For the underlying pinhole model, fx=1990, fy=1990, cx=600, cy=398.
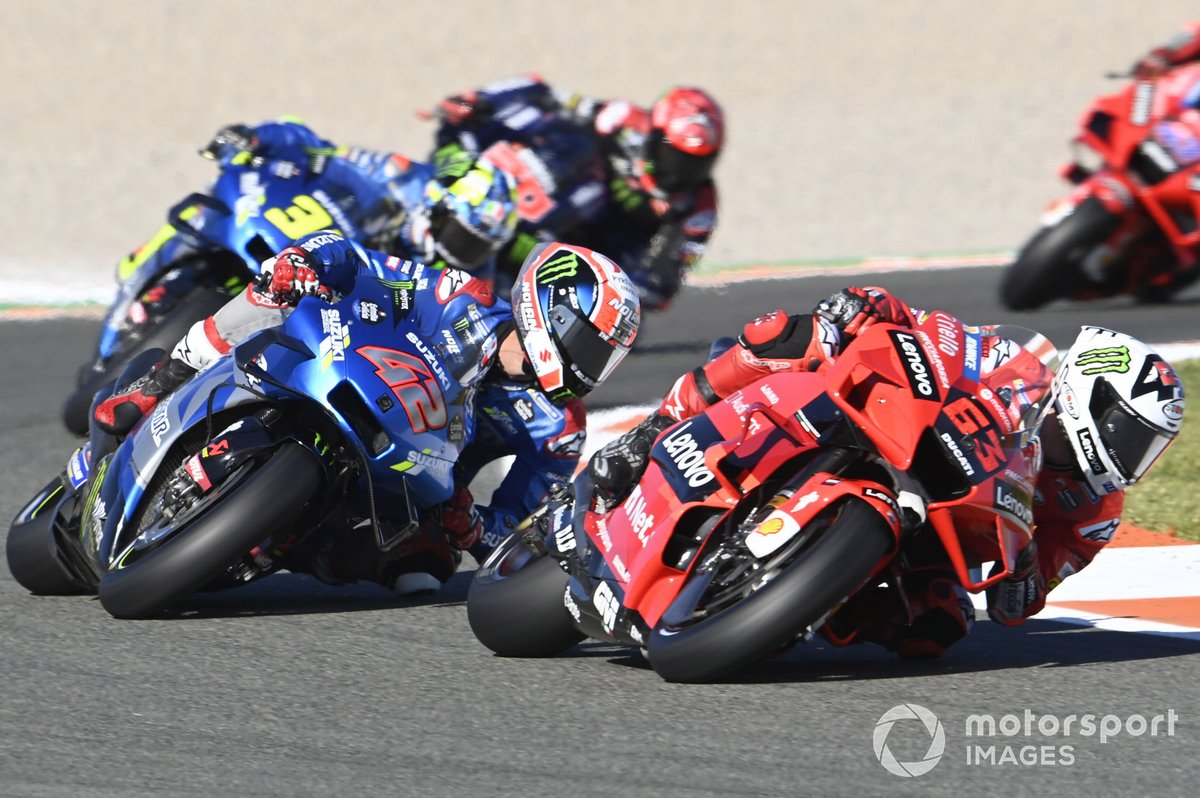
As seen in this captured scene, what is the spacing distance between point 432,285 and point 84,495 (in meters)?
1.29

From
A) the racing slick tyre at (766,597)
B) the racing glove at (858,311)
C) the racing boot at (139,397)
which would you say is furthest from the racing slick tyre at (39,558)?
the racing glove at (858,311)

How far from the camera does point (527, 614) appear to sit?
18.1ft

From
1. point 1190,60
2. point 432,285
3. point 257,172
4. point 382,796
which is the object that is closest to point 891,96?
point 1190,60

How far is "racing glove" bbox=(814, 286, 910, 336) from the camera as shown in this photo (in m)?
5.39

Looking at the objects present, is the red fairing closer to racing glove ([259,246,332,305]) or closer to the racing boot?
racing glove ([259,246,332,305])

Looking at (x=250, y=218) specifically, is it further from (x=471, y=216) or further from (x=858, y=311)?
(x=858, y=311)

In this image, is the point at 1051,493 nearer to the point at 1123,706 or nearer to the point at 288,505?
the point at 1123,706

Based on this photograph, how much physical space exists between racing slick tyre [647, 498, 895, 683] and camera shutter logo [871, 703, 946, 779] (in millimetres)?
→ 317

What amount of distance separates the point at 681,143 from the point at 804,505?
7539 mm

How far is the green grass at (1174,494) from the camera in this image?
7.84 m

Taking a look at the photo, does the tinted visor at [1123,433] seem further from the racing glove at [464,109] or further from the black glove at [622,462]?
the racing glove at [464,109]

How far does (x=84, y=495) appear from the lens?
6273mm

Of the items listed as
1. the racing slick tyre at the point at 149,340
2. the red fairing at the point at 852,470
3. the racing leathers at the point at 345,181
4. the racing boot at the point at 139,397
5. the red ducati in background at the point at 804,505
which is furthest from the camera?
the racing leathers at the point at 345,181

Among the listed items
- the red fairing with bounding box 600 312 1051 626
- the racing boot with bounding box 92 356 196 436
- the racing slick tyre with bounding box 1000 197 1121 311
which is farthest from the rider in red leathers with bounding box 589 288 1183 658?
the racing slick tyre with bounding box 1000 197 1121 311
